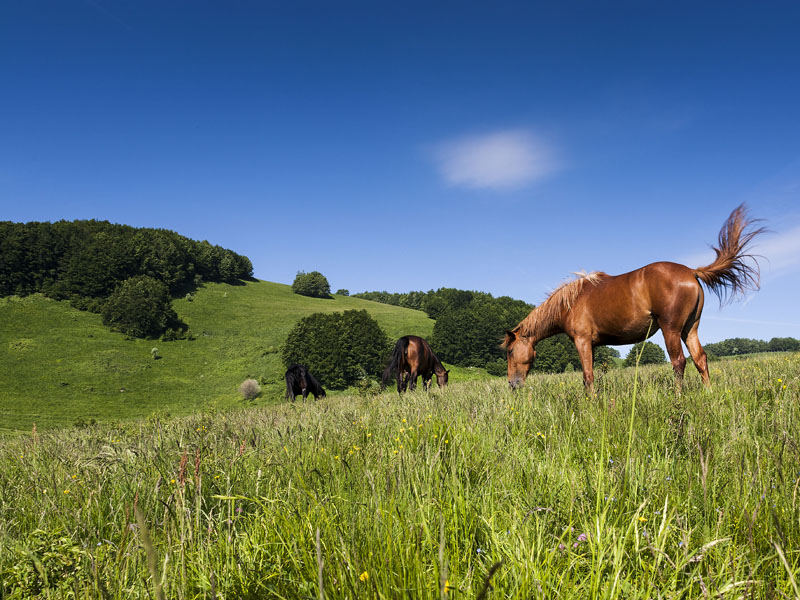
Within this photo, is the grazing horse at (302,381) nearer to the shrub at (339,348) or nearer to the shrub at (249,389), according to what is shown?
the shrub at (339,348)

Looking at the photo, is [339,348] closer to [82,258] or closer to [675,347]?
[675,347]

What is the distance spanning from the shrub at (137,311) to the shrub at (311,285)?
141 feet

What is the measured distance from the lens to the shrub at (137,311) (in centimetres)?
6122

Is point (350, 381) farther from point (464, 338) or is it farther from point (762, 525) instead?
point (762, 525)

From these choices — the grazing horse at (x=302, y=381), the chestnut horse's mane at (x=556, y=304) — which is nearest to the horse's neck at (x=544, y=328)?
the chestnut horse's mane at (x=556, y=304)

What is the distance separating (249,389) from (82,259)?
43.5 m

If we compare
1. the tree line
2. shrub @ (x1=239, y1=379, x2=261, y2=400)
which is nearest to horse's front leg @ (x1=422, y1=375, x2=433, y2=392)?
shrub @ (x1=239, y1=379, x2=261, y2=400)

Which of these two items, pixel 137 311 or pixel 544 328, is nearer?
pixel 544 328

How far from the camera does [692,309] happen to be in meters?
6.99

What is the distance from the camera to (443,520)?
1.15 metres

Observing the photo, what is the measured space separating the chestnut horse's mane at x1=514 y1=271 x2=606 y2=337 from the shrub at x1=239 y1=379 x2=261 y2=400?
4402 centimetres

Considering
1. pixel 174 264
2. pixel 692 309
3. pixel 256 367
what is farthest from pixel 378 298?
pixel 692 309

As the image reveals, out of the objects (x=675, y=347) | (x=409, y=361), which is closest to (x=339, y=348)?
(x=409, y=361)

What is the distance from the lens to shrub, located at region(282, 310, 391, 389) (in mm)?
47812
